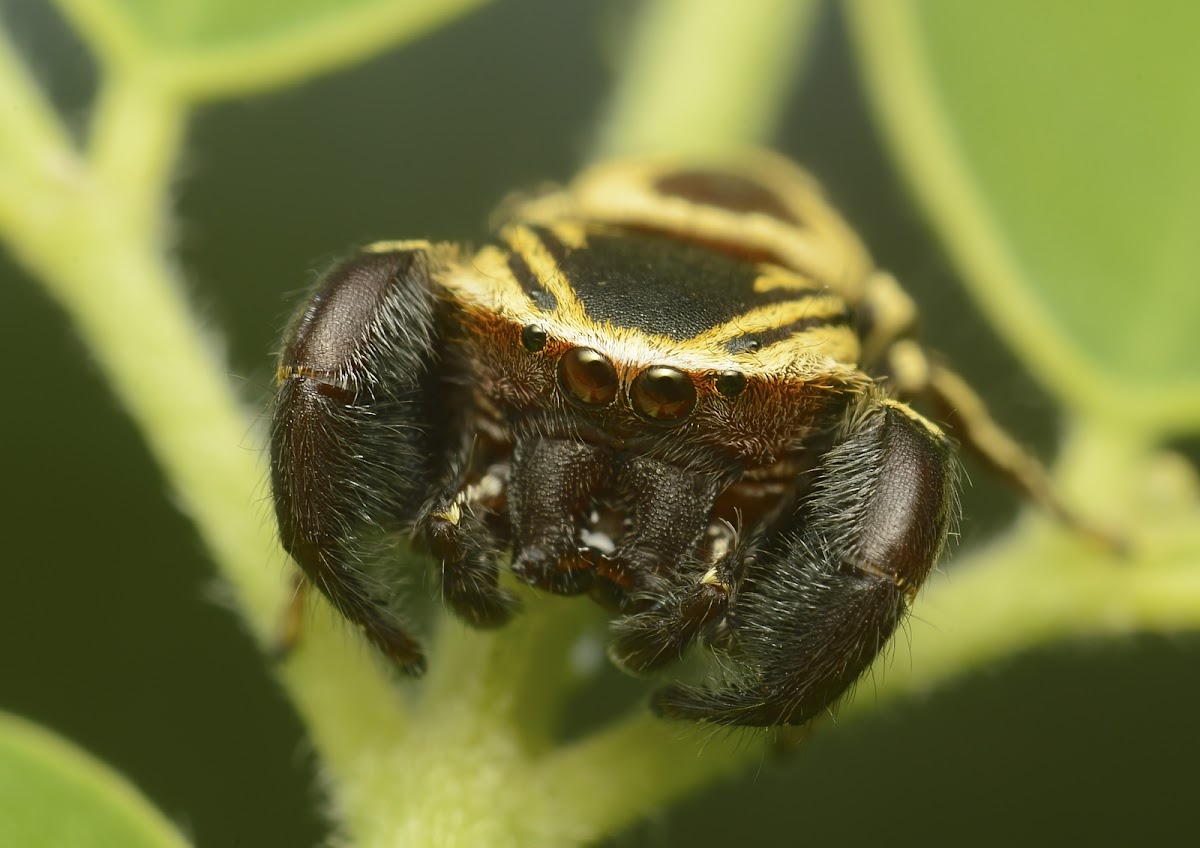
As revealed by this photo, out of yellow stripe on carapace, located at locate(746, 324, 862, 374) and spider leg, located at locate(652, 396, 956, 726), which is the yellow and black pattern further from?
spider leg, located at locate(652, 396, 956, 726)

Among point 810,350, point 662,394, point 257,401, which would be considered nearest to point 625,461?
point 662,394

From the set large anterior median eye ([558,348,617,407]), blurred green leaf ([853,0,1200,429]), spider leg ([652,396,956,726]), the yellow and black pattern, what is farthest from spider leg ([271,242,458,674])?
blurred green leaf ([853,0,1200,429])

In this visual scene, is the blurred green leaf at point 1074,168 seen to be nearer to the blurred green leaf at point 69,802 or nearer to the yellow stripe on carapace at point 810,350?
the yellow stripe on carapace at point 810,350

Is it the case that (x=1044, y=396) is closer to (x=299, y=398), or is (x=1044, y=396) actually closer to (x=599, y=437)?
(x=599, y=437)

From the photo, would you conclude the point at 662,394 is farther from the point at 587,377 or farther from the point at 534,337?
the point at 534,337

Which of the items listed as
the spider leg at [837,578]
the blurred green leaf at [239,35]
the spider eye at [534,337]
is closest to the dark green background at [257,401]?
the blurred green leaf at [239,35]

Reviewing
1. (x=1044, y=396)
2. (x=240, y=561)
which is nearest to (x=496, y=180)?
(x=1044, y=396)
